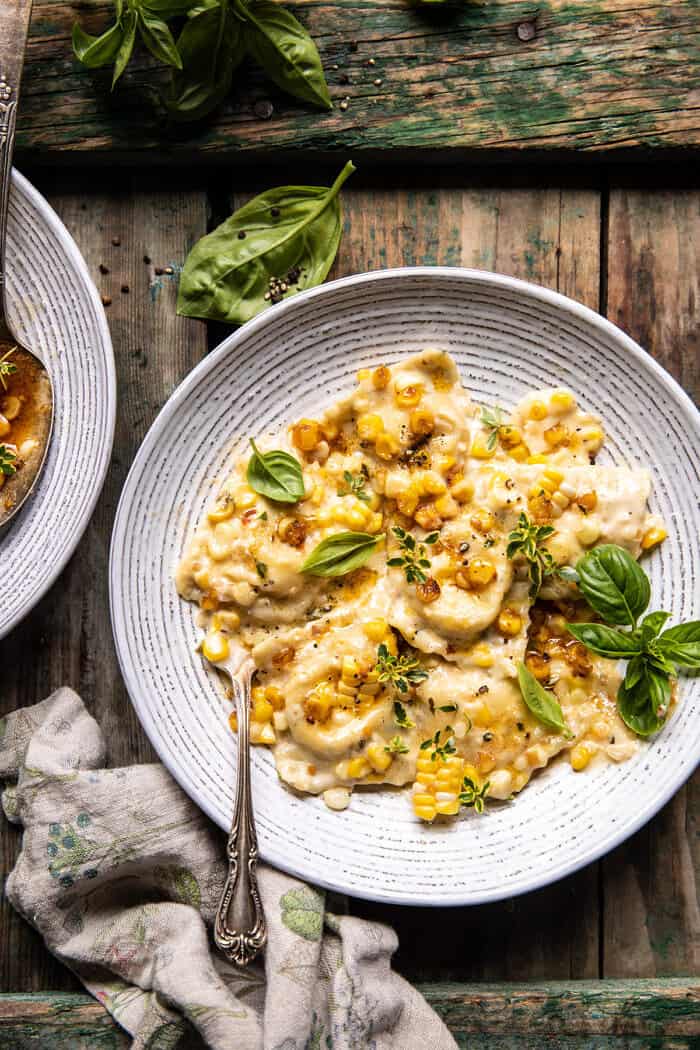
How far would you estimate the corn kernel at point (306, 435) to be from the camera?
10.2 feet

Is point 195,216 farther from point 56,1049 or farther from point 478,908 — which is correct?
point 56,1049

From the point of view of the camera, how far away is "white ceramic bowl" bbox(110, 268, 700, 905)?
3076 millimetres

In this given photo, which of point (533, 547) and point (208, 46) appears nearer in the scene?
point (533, 547)

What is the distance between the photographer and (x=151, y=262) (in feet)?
11.2

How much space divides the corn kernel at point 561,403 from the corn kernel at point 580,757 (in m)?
1.12

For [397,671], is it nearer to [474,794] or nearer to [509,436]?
[474,794]

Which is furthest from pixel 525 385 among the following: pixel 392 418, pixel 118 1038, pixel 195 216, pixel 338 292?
pixel 118 1038

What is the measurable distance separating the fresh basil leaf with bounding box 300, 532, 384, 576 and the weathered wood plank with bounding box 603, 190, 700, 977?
127 cm

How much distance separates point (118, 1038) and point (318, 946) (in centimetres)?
79

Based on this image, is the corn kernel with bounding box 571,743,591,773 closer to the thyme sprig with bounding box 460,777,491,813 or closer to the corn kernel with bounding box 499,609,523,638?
the thyme sprig with bounding box 460,777,491,813

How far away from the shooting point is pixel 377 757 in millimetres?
3025

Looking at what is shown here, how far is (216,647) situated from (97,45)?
6.51 ft

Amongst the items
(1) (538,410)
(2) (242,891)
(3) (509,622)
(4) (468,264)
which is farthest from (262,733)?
(4) (468,264)

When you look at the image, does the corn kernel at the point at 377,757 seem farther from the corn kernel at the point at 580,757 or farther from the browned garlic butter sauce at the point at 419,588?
the corn kernel at the point at 580,757
